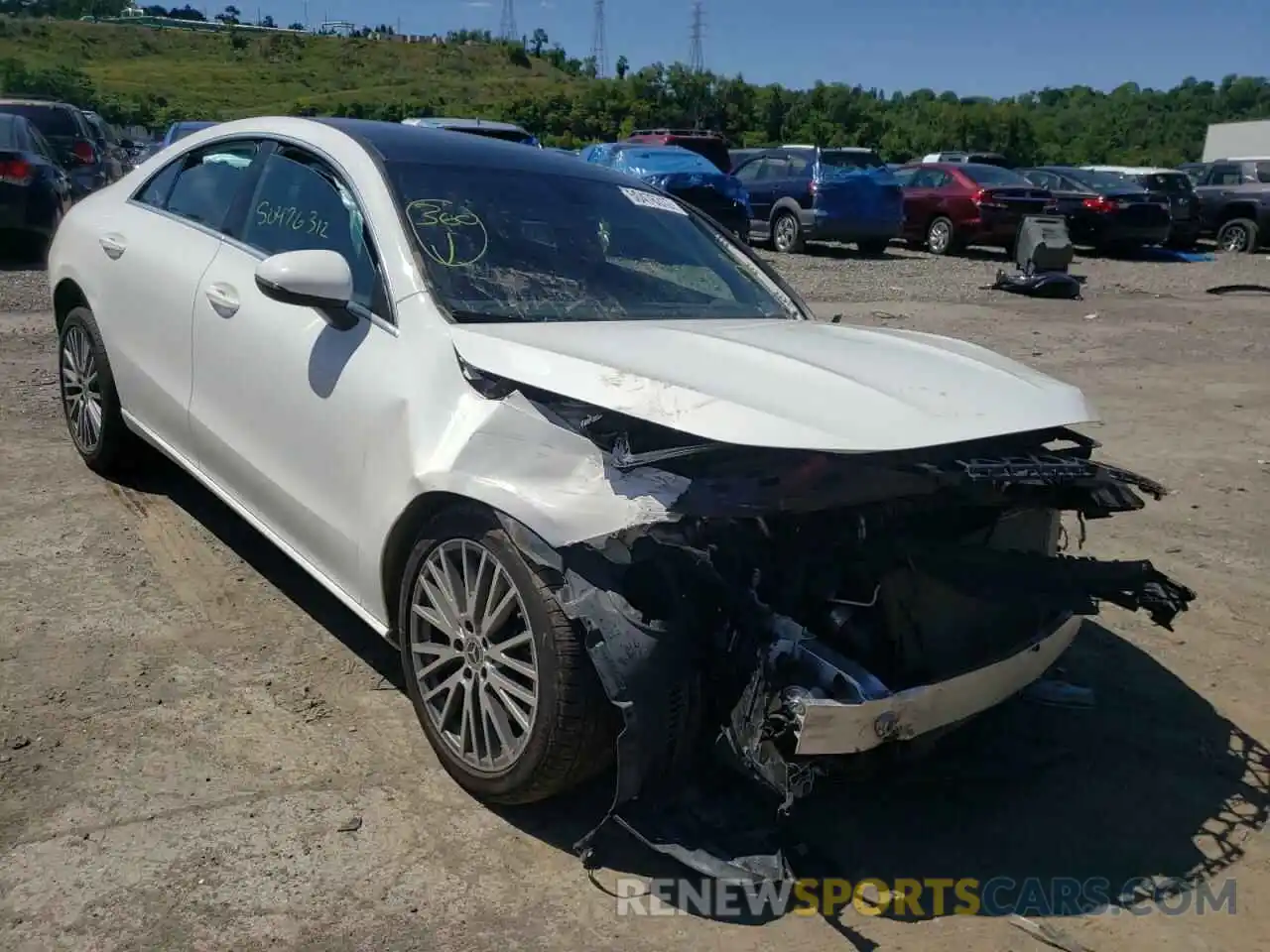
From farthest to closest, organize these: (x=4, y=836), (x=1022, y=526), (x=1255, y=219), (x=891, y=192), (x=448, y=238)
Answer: (x=1255, y=219)
(x=891, y=192)
(x=448, y=238)
(x=1022, y=526)
(x=4, y=836)

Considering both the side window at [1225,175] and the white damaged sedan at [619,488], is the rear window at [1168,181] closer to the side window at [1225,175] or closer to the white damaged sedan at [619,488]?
the side window at [1225,175]

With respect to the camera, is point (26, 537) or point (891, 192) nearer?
point (26, 537)

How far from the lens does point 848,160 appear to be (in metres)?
18.9

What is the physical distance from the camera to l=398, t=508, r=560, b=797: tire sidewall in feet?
9.08

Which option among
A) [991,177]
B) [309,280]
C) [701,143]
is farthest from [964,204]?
[309,280]

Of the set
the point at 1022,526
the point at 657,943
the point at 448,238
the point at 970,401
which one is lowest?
the point at 657,943

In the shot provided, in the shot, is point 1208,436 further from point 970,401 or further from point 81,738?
point 81,738

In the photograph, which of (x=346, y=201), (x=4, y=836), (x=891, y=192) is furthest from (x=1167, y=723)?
(x=891, y=192)

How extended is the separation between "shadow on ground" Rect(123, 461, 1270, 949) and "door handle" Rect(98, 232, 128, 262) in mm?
2017

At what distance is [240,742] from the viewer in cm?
330

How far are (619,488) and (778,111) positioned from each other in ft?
213

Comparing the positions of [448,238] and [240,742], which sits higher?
[448,238]

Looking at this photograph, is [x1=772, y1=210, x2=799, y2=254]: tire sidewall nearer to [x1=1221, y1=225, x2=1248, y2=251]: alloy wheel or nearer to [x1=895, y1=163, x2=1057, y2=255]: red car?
[x1=895, y1=163, x2=1057, y2=255]: red car

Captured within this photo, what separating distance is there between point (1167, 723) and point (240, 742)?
2879mm
